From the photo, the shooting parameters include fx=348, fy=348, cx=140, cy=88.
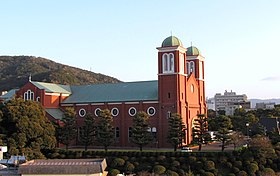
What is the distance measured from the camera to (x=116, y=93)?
5078 centimetres

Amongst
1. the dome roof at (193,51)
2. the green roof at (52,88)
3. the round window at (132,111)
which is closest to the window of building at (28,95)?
the green roof at (52,88)

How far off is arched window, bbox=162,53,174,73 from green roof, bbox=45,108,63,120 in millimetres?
16705

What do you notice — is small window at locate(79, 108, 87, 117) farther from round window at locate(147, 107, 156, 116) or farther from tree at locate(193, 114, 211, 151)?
tree at locate(193, 114, 211, 151)

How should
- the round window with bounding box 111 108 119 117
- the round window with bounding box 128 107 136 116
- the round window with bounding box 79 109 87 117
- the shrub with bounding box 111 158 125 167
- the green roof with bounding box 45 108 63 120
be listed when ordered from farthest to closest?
the round window with bounding box 79 109 87 117
the green roof with bounding box 45 108 63 120
the round window with bounding box 111 108 119 117
the round window with bounding box 128 107 136 116
the shrub with bounding box 111 158 125 167

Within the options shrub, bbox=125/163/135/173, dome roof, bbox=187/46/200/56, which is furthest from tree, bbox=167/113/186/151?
dome roof, bbox=187/46/200/56

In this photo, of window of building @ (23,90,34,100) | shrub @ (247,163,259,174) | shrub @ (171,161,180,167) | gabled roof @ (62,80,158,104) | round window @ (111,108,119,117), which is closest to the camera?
shrub @ (247,163,259,174)

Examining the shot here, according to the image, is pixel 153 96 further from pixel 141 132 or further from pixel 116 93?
pixel 141 132

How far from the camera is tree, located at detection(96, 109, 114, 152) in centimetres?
4300

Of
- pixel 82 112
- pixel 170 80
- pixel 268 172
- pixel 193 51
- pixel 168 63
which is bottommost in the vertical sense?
pixel 268 172

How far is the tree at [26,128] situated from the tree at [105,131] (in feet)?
18.5

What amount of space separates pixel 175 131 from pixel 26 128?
17029mm

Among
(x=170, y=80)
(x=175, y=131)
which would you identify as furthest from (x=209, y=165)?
(x=170, y=80)

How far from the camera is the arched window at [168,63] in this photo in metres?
45.0

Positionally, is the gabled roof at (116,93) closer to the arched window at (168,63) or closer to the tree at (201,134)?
the arched window at (168,63)
